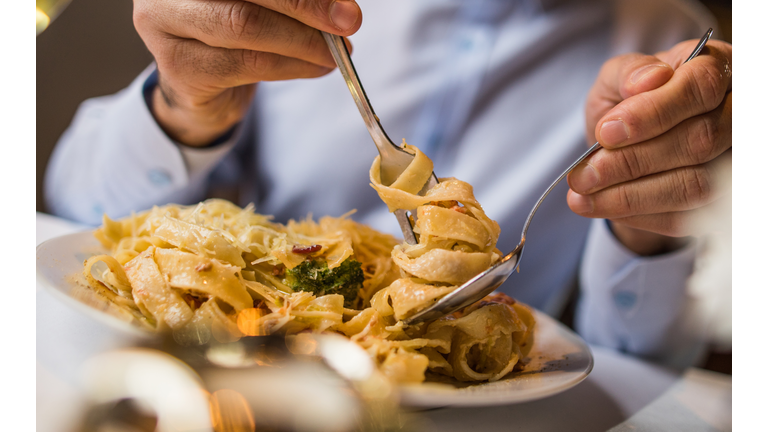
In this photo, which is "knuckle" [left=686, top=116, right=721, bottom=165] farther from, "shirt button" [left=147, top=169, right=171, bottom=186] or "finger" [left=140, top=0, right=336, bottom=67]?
"shirt button" [left=147, top=169, right=171, bottom=186]

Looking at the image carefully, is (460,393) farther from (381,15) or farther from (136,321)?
(381,15)

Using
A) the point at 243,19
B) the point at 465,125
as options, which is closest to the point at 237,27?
the point at 243,19

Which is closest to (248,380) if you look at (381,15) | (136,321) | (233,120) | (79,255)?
(136,321)

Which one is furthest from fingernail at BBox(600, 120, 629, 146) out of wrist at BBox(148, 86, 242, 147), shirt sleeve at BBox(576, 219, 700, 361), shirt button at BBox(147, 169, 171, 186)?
shirt button at BBox(147, 169, 171, 186)

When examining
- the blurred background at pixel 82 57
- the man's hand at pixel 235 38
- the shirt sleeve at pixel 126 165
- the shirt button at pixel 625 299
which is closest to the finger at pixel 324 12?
the man's hand at pixel 235 38

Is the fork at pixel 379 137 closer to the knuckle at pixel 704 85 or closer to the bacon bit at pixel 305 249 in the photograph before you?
the bacon bit at pixel 305 249

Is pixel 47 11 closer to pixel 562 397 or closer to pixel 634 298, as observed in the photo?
pixel 562 397
